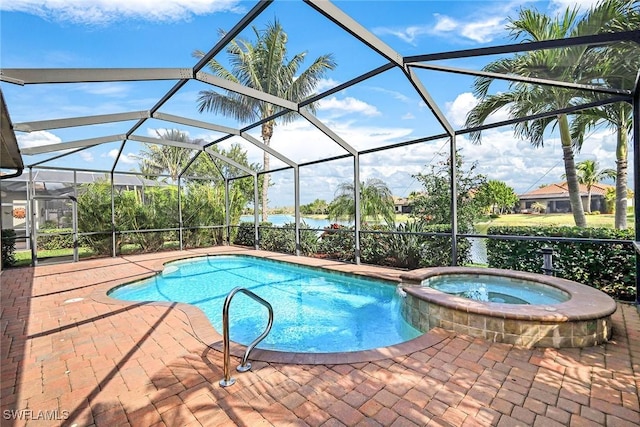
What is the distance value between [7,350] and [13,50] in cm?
455

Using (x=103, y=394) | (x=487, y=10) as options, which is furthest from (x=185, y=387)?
(x=487, y=10)

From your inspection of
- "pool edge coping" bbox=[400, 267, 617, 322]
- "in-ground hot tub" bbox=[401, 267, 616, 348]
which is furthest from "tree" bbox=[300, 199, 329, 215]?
"in-ground hot tub" bbox=[401, 267, 616, 348]

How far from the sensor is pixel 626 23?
4359 mm

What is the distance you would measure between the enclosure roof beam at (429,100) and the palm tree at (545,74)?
865mm

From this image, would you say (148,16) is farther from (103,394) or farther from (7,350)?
(103,394)

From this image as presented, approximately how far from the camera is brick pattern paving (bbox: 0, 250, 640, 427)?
88.0 inches

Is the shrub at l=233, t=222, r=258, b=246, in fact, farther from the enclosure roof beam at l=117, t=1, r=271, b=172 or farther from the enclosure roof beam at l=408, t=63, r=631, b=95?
the enclosure roof beam at l=408, t=63, r=631, b=95

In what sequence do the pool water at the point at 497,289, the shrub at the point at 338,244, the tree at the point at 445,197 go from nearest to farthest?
1. the pool water at the point at 497,289
2. the tree at the point at 445,197
3. the shrub at the point at 338,244

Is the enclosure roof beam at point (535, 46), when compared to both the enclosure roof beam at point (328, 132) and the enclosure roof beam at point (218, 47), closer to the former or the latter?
the enclosure roof beam at point (218, 47)

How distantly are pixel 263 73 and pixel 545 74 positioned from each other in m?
11.0

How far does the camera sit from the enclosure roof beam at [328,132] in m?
6.56

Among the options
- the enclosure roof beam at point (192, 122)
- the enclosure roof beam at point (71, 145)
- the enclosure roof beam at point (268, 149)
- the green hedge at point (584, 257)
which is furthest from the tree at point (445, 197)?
the enclosure roof beam at point (71, 145)

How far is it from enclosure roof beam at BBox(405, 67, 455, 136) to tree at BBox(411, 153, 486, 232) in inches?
80.0

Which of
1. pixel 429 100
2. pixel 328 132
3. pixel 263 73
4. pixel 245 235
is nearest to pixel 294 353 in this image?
pixel 429 100
